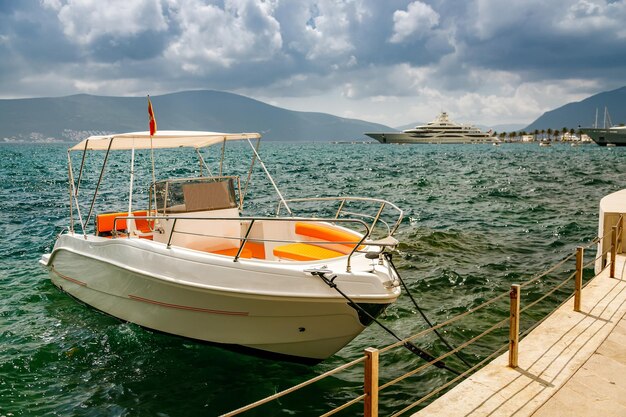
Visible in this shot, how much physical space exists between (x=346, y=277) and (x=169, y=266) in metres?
2.70

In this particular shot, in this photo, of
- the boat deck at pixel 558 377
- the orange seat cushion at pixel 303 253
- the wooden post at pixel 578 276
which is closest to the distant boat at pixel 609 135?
the wooden post at pixel 578 276

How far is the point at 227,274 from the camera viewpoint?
6.87 metres

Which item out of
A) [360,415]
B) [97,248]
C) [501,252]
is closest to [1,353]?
[97,248]

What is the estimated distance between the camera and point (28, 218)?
812 inches

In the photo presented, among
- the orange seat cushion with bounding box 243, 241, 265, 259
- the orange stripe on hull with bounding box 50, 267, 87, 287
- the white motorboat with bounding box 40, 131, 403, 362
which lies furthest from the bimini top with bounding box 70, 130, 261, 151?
the orange stripe on hull with bounding box 50, 267, 87, 287

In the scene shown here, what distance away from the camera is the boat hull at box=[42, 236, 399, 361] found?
6.44 meters

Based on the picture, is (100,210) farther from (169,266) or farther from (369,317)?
(369,317)

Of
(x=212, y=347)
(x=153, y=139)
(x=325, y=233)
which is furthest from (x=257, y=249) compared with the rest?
(x=153, y=139)

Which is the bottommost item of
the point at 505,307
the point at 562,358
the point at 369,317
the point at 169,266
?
the point at 505,307

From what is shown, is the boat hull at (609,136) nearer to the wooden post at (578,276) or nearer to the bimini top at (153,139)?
the wooden post at (578,276)

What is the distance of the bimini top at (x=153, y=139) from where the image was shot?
8.74m

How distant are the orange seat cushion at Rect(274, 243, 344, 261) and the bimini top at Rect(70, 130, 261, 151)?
257 cm

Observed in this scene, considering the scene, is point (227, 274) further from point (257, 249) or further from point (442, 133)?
point (442, 133)

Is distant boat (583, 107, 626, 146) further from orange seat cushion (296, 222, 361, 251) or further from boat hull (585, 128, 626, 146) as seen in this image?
orange seat cushion (296, 222, 361, 251)
